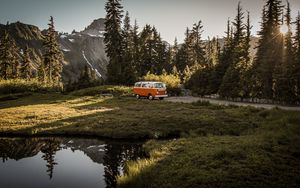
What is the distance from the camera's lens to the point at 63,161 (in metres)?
17.4

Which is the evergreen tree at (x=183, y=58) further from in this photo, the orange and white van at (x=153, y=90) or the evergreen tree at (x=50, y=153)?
the evergreen tree at (x=50, y=153)

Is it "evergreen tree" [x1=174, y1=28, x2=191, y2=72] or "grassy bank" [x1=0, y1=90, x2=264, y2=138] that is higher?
"evergreen tree" [x1=174, y1=28, x2=191, y2=72]

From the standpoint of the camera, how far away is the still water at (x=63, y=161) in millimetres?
13820

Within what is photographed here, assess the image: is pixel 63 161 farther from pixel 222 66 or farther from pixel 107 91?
pixel 222 66

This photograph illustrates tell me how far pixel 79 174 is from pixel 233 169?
26.1 ft

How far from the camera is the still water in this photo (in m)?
13.8

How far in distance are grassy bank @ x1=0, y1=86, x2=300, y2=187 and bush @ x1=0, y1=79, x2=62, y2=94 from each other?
2762 cm

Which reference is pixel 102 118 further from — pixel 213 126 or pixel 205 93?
pixel 205 93

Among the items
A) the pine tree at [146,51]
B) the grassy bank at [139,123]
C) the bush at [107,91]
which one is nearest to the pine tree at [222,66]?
the bush at [107,91]

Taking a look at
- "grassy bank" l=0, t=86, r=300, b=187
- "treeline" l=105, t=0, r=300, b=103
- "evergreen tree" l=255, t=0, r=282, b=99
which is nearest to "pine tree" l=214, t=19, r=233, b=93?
"treeline" l=105, t=0, r=300, b=103

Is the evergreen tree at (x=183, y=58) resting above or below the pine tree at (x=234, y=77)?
above

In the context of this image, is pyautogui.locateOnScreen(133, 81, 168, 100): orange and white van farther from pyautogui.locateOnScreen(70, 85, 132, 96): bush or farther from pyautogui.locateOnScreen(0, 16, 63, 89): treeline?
pyautogui.locateOnScreen(0, 16, 63, 89): treeline

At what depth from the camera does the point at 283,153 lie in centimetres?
1377

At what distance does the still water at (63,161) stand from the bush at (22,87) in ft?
125
